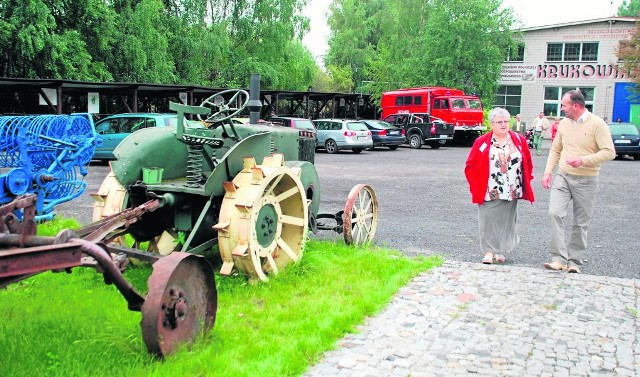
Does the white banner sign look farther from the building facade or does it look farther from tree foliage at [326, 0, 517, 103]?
the building facade

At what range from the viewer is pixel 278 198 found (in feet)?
18.1

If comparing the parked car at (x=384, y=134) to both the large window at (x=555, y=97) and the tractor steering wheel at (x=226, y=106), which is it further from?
the tractor steering wheel at (x=226, y=106)

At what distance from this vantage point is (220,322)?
14.8ft

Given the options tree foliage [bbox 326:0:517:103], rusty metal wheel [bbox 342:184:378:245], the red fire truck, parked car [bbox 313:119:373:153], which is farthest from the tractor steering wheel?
tree foliage [bbox 326:0:517:103]

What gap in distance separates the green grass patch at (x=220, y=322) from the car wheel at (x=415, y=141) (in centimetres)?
2447

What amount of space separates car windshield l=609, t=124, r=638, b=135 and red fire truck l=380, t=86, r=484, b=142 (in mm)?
7912

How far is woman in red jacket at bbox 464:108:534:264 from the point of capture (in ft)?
22.0

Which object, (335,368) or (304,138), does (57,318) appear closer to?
(335,368)

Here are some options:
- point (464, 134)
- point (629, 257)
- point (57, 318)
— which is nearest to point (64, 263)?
point (57, 318)

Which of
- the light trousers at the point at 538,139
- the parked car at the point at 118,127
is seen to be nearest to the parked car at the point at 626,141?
the light trousers at the point at 538,139

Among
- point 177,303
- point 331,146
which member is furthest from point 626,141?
point 177,303

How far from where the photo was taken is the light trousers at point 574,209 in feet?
21.2

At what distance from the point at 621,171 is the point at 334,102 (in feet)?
66.6

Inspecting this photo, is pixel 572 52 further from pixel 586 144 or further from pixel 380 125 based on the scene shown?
pixel 586 144
